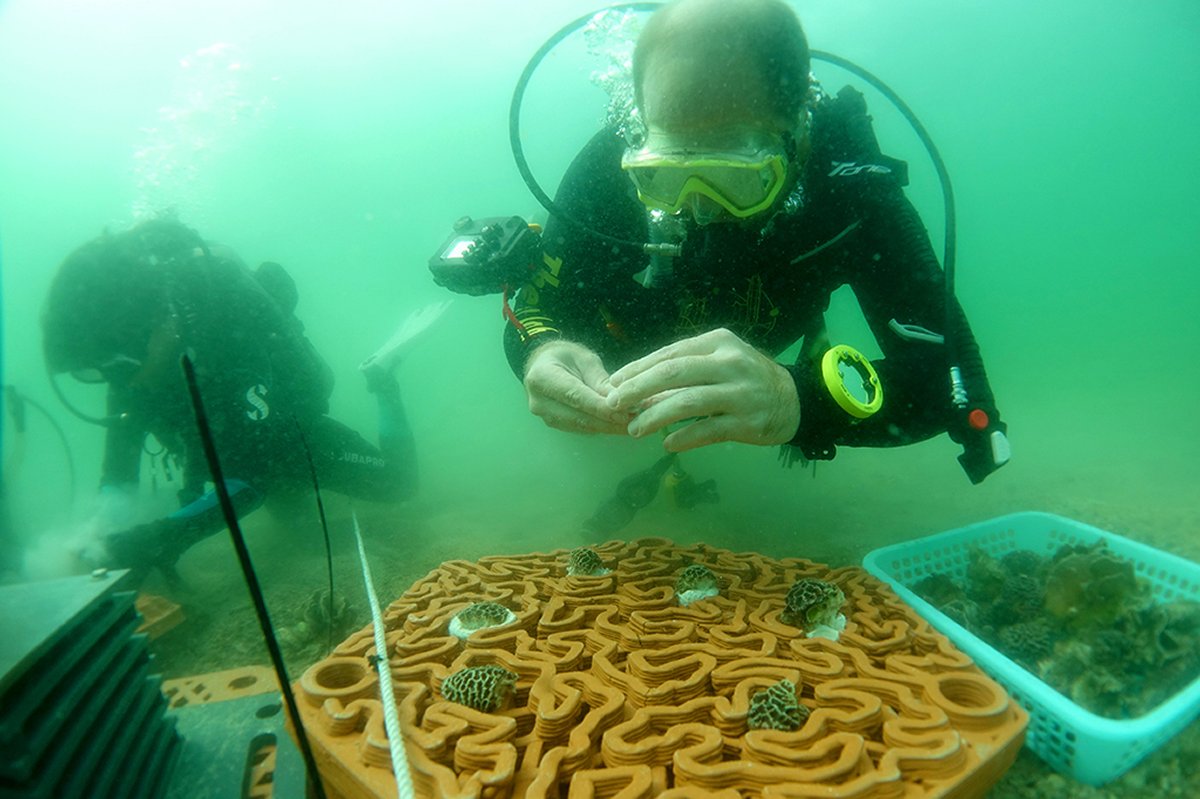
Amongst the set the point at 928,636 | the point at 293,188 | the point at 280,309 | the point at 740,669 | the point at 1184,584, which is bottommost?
the point at 1184,584

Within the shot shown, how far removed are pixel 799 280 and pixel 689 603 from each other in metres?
2.09

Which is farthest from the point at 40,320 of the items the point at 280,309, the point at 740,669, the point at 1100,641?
the point at 1100,641

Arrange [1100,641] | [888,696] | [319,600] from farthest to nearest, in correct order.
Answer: [319,600]
[1100,641]
[888,696]

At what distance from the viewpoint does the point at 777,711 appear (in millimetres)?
1850

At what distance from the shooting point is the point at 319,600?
434 centimetres

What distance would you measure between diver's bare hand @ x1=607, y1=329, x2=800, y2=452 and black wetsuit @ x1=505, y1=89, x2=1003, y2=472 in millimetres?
338

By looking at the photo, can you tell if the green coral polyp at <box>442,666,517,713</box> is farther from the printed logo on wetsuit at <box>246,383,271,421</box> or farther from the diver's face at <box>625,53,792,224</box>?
the printed logo on wetsuit at <box>246,383,271,421</box>

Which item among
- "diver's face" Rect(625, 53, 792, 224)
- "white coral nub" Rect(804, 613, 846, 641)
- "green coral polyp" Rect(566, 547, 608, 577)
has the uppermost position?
"diver's face" Rect(625, 53, 792, 224)

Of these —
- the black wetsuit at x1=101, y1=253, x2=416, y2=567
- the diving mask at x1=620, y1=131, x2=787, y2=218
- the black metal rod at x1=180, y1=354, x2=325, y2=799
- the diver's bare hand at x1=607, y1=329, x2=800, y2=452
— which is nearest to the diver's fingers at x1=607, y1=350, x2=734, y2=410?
the diver's bare hand at x1=607, y1=329, x2=800, y2=452

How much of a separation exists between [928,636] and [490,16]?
33622 mm

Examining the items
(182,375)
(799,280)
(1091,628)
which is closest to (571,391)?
(799,280)

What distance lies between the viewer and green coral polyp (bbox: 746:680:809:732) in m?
1.84

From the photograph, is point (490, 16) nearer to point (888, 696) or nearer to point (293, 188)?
point (293, 188)

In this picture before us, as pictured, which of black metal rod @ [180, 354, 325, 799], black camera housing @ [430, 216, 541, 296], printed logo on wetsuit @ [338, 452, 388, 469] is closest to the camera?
black metal rod @ [180, 354, 325, 799]
